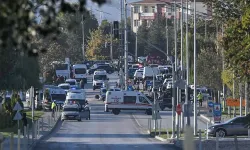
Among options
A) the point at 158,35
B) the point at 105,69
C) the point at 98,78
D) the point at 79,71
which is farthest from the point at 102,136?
the point at 158,35

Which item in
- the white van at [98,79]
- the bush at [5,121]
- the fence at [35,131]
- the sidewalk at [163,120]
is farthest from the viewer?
the white van at [98,79]

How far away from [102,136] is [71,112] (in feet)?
50.1

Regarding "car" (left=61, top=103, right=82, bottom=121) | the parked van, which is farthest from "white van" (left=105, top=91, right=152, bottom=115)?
the parked van

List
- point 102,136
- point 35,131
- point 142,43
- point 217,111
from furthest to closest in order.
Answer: point 142,43, point 102,136, point 35,131, point 217,111

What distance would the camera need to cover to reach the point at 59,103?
76.7 m

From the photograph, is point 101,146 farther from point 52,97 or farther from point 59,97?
point 59,97

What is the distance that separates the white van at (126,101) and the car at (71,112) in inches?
223

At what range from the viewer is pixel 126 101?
70875 millimetres

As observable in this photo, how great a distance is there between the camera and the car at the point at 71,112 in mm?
63881

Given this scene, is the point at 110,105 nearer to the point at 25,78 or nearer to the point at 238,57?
the point at 25,78

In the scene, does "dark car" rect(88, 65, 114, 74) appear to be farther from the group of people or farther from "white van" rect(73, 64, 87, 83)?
the group of people

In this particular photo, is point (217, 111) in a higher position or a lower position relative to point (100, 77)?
lower

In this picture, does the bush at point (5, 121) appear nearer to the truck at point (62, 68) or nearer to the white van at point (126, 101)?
the white van at point (126, 101)

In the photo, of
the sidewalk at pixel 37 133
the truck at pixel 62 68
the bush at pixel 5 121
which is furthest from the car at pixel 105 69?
the bush at pixel 5 121
